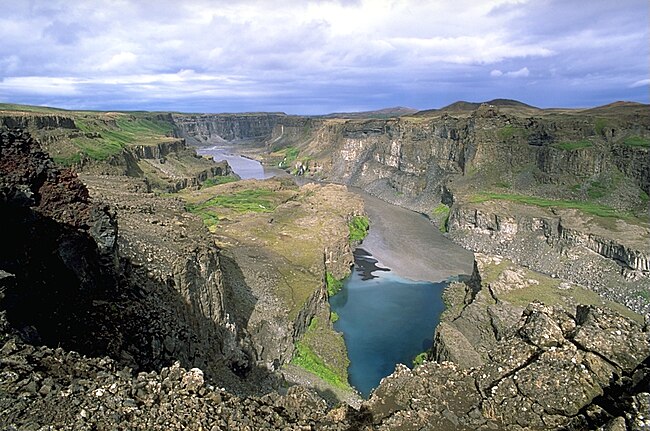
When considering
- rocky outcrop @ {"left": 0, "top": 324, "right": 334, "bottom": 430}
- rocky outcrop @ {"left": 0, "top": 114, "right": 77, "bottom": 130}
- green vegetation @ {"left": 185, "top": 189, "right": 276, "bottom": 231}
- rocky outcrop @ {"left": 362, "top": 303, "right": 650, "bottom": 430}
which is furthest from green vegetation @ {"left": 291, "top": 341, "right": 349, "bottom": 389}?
rocky outcrop @ {"left": 0, "top": 114, "right": 77, "bottom": 130}

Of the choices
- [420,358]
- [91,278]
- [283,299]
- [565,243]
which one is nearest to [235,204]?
[283,299]

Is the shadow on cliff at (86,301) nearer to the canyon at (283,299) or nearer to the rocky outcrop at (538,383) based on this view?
the canyon at (283,299)

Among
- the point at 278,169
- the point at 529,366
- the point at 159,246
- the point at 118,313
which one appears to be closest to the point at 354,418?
the point at 529,366

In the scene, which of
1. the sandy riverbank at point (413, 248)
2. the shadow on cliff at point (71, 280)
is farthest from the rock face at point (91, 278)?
the sandy riverbank at point (413, 248)

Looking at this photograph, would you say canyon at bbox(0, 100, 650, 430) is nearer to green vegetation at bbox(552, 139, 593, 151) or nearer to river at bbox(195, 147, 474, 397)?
green vegetation at bbox(552, 139, 593, 151)

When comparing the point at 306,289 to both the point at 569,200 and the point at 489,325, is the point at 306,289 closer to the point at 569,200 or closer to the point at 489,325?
the point at 489,325

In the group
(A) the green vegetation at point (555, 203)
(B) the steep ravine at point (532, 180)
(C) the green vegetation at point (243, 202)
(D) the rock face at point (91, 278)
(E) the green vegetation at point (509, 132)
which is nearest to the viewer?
(D) the rock face at point (91, 278)
